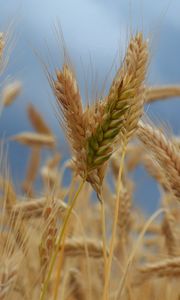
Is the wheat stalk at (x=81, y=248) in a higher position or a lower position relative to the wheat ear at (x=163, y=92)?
lower

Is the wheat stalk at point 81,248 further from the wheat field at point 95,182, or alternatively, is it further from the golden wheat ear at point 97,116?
the golden wheat ear at point 97,116

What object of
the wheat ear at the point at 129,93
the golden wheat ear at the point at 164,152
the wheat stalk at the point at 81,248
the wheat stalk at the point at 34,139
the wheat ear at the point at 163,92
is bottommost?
the wheat stalk at the point at 81,248

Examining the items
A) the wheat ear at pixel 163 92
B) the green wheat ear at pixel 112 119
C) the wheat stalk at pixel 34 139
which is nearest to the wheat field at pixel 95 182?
the green wheat ear at pixel 112 119

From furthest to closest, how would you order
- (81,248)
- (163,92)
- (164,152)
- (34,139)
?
1. (34,139)
2. (163,92)
3. (81,248)
4. (164,152)

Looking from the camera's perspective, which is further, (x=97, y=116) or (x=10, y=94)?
(x=10, y=94)

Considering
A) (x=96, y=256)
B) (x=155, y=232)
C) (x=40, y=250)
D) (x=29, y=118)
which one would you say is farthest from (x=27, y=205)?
(x=29, y=118)

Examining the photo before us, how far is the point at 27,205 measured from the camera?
81.1 inches

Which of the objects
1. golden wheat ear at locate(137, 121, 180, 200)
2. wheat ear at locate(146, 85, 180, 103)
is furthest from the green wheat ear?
wheat ear at locate(146, 85, 180, 103)

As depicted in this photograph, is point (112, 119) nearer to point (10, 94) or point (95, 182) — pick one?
point (95, 182)

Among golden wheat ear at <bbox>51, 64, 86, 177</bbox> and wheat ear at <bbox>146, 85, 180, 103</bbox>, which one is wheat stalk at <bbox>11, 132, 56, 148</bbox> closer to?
wheat ear at <bbox>146, 85, 180, 103</bbox>

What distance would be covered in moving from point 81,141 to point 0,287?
0.37 metres

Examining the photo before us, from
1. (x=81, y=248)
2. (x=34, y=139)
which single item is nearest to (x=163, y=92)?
(x=81, y=248)

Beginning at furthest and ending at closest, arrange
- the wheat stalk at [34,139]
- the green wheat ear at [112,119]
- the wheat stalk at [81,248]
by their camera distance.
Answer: the wheat stalk at [34,139] < the wheat stalk at [81,248] < the green wheat ear at [112,119]

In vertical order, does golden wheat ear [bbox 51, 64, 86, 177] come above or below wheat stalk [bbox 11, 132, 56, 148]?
below
